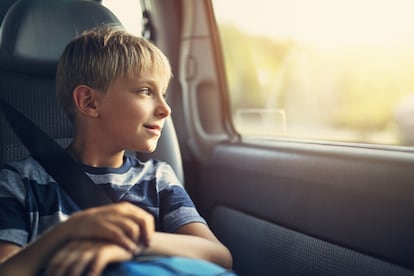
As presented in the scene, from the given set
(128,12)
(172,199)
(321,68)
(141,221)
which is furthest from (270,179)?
(141,221)

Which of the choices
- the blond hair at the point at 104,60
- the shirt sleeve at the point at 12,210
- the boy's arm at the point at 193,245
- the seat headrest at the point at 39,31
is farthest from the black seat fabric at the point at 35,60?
the boy's arm at the point at 193,245

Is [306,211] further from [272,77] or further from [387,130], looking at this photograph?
[272,77]

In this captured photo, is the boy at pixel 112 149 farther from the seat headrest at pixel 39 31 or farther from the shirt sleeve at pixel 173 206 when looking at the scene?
the seat headrest at pixel 39 31

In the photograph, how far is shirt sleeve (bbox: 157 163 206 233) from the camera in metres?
1.25

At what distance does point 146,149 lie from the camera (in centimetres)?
126

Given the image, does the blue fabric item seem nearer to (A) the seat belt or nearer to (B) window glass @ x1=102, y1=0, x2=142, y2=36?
(A) the seat belt

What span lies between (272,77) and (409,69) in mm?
531

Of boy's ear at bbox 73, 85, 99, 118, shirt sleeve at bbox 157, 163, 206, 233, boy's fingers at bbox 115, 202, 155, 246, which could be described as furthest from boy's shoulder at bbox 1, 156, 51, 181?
boy's fingers at bbox 115, 202, 155, 246

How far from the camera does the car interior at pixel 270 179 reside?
138cm

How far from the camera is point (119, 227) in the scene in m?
0.77

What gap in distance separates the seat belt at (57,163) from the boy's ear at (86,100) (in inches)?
4.3

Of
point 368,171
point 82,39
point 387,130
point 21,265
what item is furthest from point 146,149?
point 387,130

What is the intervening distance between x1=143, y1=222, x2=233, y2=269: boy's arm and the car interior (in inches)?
15.2

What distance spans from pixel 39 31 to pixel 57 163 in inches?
15.8
